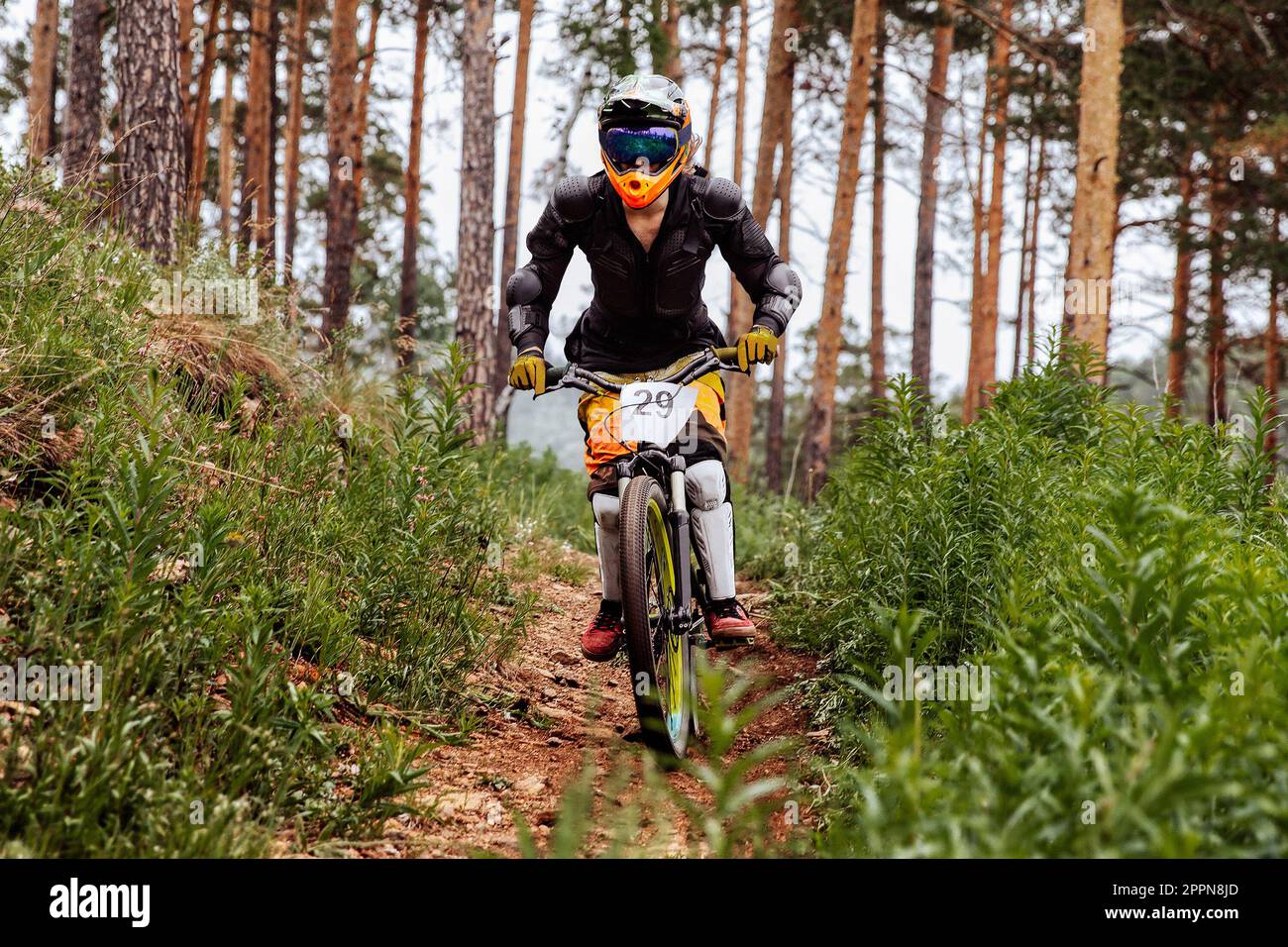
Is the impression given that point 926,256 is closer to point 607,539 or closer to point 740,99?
point 740,99

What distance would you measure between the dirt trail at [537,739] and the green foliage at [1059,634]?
0.38m

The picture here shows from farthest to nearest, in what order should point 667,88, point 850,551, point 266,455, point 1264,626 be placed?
point 850,551 → point 266,455 → point 667,88 → point 1264,626

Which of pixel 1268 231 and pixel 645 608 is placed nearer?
pixel 645 608

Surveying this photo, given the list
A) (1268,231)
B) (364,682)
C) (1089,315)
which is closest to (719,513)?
(364,682)

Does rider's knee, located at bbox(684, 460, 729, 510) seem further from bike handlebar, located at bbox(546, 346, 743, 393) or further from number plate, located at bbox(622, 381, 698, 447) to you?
bike handlebar, located at bbox(546, 346, 743, 393)

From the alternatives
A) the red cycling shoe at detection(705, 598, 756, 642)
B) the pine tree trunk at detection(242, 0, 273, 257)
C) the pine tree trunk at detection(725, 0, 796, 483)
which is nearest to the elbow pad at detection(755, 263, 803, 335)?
the red cycling shoe at detection(705, 598, 756, 642)

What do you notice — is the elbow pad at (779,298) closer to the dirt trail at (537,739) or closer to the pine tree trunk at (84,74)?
the dirt trail at (537,739)

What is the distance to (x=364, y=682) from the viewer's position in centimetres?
393

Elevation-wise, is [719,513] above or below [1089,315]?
below

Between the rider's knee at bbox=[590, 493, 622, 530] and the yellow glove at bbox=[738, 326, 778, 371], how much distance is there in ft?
2.63

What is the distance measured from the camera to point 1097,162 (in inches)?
377
